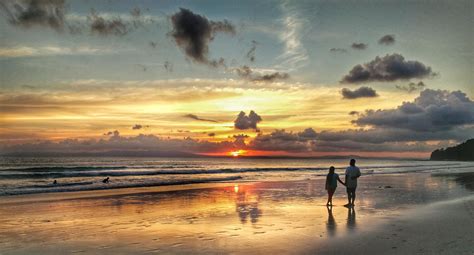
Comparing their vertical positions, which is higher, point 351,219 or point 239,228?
point 239,228

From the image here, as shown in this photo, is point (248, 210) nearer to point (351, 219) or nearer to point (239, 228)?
point (239, 228)

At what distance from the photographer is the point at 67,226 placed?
14.2 metres

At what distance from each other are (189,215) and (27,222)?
6.19 metres

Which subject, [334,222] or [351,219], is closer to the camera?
[334,222]

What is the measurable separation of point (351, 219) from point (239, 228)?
467 cm

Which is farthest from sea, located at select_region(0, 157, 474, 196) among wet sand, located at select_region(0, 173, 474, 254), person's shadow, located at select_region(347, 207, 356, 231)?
person's shadow, located at select_region(347, 207, 356, 231)

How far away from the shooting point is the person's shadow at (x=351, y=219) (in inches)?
529

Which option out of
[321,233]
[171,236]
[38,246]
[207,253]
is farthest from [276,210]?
[38,246]

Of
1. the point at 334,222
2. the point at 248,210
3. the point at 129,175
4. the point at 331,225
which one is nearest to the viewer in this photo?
the point at 331,225

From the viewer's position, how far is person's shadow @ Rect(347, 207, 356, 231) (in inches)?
529

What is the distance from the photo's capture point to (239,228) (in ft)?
43.9

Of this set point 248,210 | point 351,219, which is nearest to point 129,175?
point 248,210

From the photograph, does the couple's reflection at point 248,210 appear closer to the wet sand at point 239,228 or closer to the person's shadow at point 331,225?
the wet sand at point 239,228

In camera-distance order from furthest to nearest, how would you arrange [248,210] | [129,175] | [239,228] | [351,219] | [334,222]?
[129,175], [248,210], [351,219], [334,222], [239,228]
